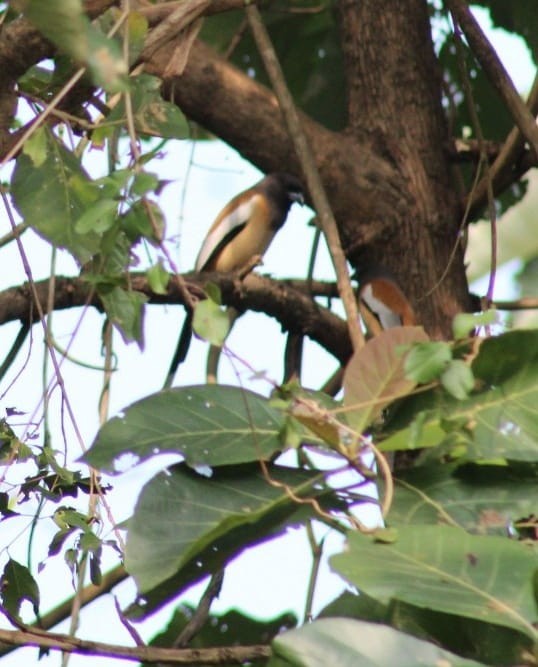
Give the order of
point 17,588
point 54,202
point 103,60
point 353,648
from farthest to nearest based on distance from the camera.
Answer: point 17,588 < point 54,202 < point 353,648 < point 103,60

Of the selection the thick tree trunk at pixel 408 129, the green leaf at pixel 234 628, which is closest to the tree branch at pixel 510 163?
the thick tree trunk at pixel 408 129

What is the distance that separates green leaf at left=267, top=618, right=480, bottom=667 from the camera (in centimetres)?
93

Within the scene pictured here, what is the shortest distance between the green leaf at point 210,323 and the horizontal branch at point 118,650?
36 cm

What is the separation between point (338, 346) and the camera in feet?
7.59

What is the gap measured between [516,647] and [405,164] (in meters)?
1.46

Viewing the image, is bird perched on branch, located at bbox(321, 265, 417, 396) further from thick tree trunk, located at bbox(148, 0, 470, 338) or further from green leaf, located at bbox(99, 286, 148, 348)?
green leaf, located at bbox(99, 286, 148, 348)

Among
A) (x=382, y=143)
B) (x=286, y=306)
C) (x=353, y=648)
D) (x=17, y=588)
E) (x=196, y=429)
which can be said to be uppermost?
(x=382, y=143)

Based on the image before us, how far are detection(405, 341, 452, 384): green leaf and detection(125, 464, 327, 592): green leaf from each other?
0.17m

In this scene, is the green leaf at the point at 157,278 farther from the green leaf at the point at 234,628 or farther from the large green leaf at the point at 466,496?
the green leaf at the point at 234,628

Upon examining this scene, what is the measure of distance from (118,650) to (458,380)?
1.49 ft

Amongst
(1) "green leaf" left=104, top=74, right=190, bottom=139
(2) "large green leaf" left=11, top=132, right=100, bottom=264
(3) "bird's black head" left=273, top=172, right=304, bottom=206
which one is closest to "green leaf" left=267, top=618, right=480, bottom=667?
(2) "large green leaf" left=11, top=132, right=100, bottom=264

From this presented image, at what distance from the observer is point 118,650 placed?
124 centimetres

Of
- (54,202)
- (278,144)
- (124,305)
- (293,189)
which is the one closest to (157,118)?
(54,202)

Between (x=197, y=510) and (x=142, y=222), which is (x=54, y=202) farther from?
(x=197, y=510)
